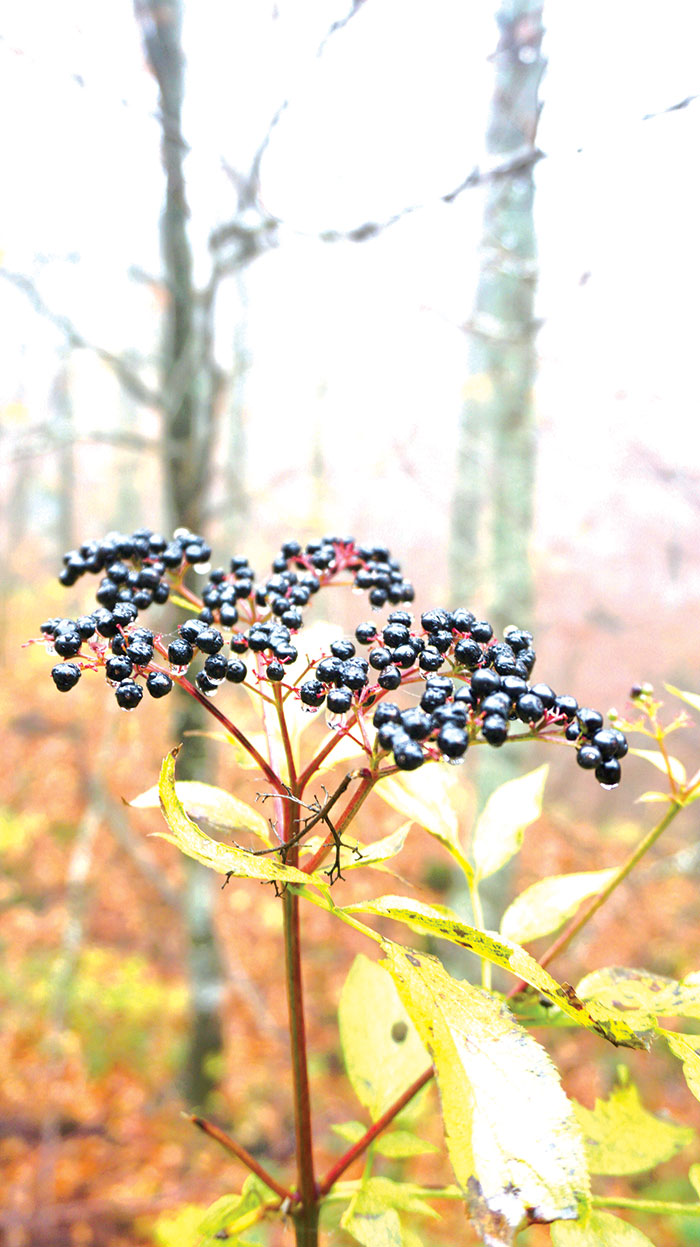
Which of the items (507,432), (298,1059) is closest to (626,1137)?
(298,1059)

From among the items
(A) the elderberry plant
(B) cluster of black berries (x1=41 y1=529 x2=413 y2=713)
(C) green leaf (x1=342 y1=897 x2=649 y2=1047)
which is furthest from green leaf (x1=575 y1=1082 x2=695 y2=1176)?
(B) cluster of black berries (x1=41 y1=529 x2=413 y2=713)

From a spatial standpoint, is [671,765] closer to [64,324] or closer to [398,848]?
[398,848]

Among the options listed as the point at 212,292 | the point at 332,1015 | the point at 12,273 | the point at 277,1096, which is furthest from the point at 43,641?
the point at 332,1015

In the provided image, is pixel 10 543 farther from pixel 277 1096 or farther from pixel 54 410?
pixel 277 1096

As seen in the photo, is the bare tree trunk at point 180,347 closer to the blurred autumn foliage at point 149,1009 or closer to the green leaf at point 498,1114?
the blurred autumn foliage at point 149,1009

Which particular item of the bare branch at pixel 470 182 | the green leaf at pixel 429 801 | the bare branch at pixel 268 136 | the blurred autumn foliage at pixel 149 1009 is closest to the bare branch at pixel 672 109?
the bare branch at pixel 470 182

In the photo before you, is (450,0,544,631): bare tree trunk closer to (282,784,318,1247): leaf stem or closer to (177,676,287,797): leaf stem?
(177,676,287,797): leaf stem
